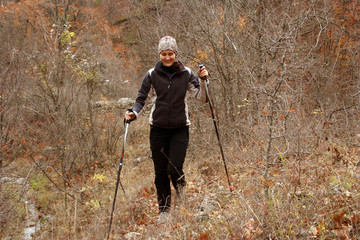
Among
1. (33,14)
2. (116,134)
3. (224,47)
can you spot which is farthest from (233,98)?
(33,14)

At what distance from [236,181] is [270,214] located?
196cm

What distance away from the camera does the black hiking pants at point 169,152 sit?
3354 mm

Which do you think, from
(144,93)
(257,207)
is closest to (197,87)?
(144,93)

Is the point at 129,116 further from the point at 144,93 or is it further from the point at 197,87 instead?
the point at 197,87

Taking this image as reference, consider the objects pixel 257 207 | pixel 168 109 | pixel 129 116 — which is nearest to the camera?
pixel 257 207

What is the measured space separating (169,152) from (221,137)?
3.54m

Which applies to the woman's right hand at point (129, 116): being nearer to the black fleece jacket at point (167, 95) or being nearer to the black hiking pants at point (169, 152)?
the black fleece jacket at point (167, 95)

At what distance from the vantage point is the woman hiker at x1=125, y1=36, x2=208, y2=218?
332 centimetres

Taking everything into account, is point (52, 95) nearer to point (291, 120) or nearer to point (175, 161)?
point (175, 161)

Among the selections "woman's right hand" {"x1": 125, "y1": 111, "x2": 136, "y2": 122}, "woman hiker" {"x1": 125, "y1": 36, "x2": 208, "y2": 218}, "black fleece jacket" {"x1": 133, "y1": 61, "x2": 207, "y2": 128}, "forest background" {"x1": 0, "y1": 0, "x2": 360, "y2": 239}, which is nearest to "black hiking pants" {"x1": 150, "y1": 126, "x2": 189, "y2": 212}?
"woman hiker" {"x1": 125, "y1": 36, "x2": 208, "y2": 218}

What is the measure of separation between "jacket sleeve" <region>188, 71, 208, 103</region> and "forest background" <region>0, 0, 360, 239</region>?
664mm

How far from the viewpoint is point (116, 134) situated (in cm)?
888

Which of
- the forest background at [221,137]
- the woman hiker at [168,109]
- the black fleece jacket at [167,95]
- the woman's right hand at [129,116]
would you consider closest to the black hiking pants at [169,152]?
the woman hiker at [168,109]

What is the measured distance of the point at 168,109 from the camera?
3.31 meters
